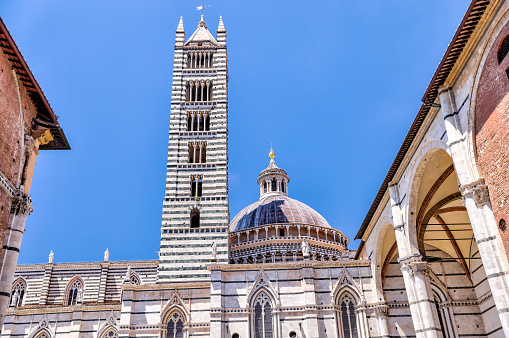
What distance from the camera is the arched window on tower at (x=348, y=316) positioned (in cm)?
2209

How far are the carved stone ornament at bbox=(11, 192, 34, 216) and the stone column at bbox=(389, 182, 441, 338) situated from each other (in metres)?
13.5

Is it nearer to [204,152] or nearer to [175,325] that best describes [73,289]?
[204,152]

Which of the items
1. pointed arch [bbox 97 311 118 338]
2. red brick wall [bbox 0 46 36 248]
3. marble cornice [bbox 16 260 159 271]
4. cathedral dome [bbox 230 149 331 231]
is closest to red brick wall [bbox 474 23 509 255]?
red brick wall [bbox 0 46 36 248]

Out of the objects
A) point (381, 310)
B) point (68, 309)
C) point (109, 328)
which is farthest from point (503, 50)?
point (68, 309)

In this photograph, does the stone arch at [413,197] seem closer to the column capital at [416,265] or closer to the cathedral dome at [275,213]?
the column capital at [416,265]

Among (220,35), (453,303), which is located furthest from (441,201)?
(220,35)

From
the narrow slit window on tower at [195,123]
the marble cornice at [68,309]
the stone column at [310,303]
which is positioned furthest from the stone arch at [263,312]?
the narrow slit window on tower at [195,123]

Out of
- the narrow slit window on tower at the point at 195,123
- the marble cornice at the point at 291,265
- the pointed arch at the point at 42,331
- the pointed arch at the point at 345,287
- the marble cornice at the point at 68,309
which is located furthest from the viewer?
the narrow slit window on tower at the point at 195,123

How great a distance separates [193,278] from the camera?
2756cm

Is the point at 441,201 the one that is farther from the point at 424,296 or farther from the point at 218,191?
the point at 218,191

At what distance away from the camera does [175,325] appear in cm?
2303

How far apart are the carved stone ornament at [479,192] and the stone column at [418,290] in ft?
20.1

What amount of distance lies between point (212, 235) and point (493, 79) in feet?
67.1

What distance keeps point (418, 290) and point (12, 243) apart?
13.9m
